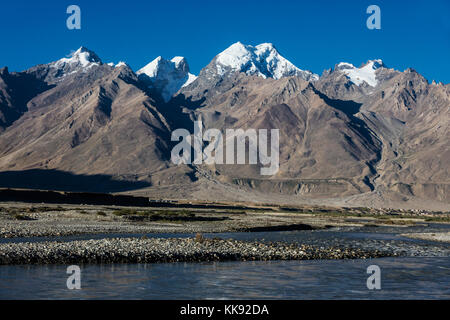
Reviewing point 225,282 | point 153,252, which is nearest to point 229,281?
point 225,282

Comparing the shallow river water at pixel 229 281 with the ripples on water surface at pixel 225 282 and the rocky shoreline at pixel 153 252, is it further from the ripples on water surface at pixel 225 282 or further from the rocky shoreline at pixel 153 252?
the rocky shoreline at pixel 153 252

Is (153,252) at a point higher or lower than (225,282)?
higher

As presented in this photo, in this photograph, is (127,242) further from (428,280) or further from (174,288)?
(428,280)

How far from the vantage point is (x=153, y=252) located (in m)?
44.4

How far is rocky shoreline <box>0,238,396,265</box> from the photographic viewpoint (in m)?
40.0

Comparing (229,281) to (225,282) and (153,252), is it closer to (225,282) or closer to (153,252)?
(225,282)

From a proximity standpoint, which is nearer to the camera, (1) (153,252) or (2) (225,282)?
(2) (225,282)

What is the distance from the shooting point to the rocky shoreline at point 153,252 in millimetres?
40031

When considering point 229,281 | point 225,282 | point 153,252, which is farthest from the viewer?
point 153,252

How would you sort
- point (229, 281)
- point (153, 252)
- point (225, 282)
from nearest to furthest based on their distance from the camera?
point (225, 282) → point (229, 281) → point (153, 252)

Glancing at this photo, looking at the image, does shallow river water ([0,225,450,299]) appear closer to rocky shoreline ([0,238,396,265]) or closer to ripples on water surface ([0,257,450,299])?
ripples on water surface ([0,257,450,299])

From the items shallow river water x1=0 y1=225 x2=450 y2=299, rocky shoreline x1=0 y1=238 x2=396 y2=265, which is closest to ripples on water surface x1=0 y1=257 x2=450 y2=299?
shallow river water x1=0 y1=225 x2=450 y2=299
